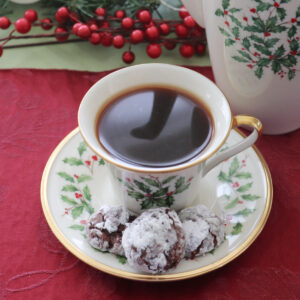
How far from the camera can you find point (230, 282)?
32.3 inches

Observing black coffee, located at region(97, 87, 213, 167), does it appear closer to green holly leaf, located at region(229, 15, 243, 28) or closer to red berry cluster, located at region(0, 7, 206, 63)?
green holly leaf, located at region(229, 15, 243, 28)

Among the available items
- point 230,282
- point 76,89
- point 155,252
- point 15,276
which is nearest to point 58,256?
point 15,276

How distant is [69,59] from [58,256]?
67 centimetres

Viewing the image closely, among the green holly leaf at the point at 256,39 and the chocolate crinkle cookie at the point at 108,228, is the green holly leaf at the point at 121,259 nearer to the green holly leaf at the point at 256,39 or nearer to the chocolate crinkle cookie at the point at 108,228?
the chocolate crinkle cookie at the point at 108,228

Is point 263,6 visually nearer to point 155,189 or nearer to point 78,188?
point 155,189

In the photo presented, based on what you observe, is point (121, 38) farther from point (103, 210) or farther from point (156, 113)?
point (103, 210)

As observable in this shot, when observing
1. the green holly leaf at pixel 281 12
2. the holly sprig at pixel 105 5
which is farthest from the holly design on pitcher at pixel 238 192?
the holly sprig at pixel 105 5

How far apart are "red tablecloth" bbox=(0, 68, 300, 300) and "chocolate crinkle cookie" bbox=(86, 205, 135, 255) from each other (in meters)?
0.08

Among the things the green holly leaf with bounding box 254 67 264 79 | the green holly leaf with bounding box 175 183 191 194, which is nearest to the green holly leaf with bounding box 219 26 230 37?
the green holly leaf with bounding box 254 67 264 79

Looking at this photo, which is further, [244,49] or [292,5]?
[244,49]

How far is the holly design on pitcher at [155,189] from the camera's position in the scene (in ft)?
2.62

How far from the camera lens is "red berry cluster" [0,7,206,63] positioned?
1.20 meters

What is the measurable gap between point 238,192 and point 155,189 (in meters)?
0.21

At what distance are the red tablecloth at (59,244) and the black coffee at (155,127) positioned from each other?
0.24 m
